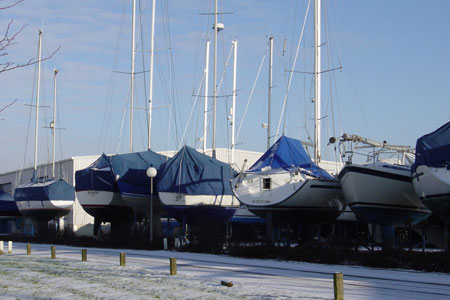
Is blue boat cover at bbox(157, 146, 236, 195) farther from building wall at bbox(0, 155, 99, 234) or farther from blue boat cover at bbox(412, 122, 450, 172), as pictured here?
building wall at bbox(0, 155, 99, 234)

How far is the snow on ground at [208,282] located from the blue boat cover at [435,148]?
4890 millimetres

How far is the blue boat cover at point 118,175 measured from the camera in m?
39.8

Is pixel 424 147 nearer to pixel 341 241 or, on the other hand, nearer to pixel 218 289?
pixel 341 241

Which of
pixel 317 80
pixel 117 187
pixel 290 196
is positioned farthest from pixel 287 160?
pixel 117 187

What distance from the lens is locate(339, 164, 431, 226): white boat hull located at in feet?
90.4

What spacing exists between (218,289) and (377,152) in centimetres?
1844

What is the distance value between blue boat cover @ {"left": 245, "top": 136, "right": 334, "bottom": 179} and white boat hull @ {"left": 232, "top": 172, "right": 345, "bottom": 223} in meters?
0.57

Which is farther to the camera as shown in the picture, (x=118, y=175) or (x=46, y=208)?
(x=46, y=208)

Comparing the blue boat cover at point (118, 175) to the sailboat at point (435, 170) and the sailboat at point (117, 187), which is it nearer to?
the sailboat at point (117, 187)

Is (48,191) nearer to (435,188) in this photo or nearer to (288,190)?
(288,190)

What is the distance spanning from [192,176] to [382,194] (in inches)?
486

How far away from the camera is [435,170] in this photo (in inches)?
901

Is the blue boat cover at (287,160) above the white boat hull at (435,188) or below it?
above

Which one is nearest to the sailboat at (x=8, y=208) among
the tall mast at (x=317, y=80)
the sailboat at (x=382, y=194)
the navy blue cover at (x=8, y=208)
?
the navy blue cover at (x=8, y=208)
